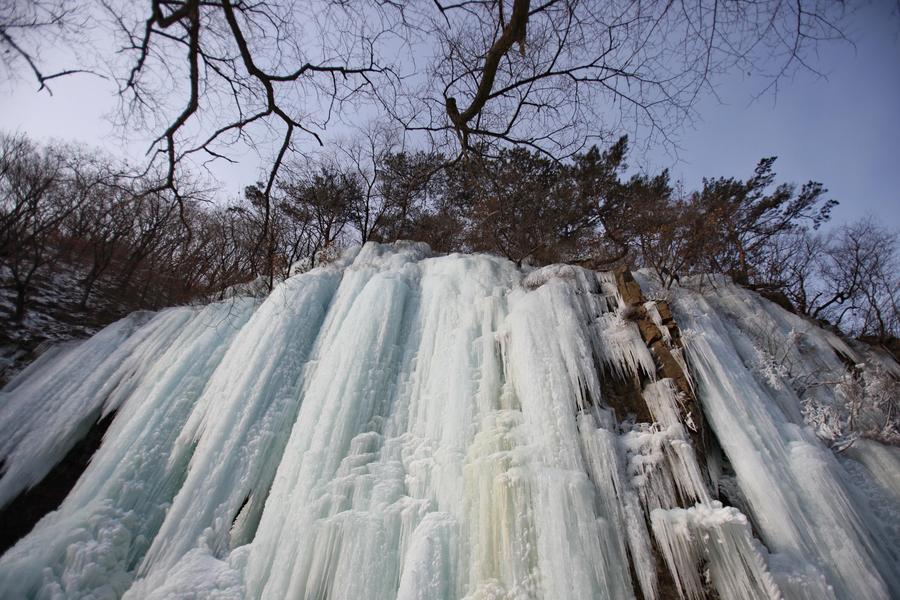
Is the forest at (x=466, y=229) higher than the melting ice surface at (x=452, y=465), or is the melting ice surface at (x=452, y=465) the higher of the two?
the forest at (x=466, y=229)

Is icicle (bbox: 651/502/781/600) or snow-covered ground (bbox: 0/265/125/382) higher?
snow-covered ground (bbox: 0/265/125/382)

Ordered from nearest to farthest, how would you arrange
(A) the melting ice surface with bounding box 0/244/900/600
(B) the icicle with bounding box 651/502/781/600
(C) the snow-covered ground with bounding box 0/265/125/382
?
1. (B) the icicle with bounding box 651/502/781/600
2. (A) the melting ice surface with bounding box 0/244/900/600
3. (C) the snow-covered ground with bounding box 0/265/125/382

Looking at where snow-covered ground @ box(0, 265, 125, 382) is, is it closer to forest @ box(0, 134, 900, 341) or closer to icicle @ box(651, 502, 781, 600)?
forest @ box(0, 134, 900, 341)

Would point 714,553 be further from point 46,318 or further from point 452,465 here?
point 46,318

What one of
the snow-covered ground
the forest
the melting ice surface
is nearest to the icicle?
the melting ice surface

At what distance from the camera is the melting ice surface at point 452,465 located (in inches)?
88.0

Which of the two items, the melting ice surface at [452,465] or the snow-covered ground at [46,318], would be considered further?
the snow-covered ground at [46,318]

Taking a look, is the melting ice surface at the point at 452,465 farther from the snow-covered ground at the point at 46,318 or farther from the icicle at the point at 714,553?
the snow-covered ground at the point at 46,318

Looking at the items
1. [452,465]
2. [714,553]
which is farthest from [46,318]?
[714,553]

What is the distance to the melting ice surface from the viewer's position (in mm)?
2234

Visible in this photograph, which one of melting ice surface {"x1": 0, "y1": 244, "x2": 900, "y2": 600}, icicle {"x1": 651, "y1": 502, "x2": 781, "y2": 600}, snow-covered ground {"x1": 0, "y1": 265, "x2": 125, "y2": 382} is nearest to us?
icicle {"x1": 651, "y1": 502, "x2": 781, "y2": 600}

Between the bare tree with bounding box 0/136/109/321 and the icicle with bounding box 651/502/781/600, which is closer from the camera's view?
the icicle with bounding box 651/502/781/600

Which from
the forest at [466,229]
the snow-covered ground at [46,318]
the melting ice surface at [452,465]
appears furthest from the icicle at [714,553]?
the snow-covered ground at [46,318]

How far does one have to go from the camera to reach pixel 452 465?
9.46ft
